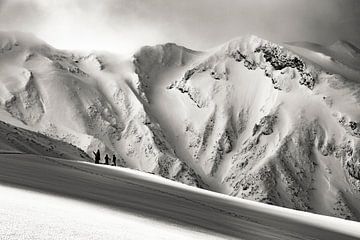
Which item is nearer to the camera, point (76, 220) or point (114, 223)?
point (76, 220)

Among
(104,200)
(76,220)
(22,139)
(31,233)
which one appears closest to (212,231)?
(104,200)

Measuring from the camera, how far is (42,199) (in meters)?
14.5

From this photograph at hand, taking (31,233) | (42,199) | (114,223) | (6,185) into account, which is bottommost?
(6,185)

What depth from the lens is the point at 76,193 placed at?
18.6 meters

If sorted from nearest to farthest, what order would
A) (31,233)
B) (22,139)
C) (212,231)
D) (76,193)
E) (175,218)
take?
(31,233) → (212,231) → (175,218) → (76,193) → (22,139)

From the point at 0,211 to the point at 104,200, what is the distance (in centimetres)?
786

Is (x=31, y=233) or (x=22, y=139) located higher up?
(x=31, y=233)

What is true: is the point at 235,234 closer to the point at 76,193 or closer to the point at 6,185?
the point at 76,193

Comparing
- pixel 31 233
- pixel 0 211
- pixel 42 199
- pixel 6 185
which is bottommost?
pixel 6 185

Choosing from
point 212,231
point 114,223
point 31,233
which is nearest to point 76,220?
A: point 114,223

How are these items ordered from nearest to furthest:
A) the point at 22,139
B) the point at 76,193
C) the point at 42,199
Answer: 1. the point at 42,199
2. the point at 76,193
3. the point at 22,139

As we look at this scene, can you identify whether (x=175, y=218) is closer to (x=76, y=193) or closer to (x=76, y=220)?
(x=76, y=193)

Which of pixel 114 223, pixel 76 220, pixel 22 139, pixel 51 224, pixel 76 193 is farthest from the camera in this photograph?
pixel 22 139

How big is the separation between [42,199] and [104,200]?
Answer: 3976 millimetres
